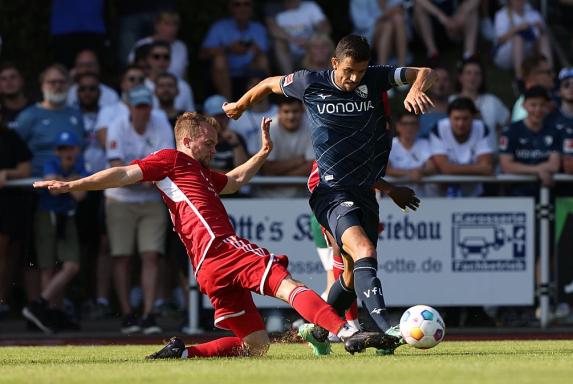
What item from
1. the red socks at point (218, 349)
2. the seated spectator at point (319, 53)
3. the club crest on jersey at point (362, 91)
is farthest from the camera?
the seated spectator at point (319, 53)

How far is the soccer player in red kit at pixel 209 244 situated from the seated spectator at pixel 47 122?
528cm

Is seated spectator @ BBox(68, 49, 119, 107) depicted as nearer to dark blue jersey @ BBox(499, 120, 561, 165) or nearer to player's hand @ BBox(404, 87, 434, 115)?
dark blue jersey @ BBox(499, 120, 561, 165)

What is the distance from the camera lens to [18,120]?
563 inches

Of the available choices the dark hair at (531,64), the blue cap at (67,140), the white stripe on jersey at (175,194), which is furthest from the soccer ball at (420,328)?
the dark hair at (531,64)

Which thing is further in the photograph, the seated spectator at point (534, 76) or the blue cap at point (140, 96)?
the seated spectator at point (534, 76)

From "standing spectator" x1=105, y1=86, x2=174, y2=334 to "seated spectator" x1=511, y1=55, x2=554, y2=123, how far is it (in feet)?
13.9

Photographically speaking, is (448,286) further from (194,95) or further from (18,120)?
(194,95)

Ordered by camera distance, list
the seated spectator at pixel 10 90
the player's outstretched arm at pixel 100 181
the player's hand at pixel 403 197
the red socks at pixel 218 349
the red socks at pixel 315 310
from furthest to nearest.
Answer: the seated spectator at pixel 10 90, the player's hand at pixel 403 197, the red socks at pixel 218 349, the player's outstretched arm at pixel 100 181, the red socks at pixel 315 310

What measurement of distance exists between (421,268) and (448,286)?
35 cm

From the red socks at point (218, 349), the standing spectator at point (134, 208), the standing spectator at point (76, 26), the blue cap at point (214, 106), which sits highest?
the standing spectator at point (76, 26)

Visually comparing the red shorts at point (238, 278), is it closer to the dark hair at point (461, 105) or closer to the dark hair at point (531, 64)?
the dark hair at point (461, 105)

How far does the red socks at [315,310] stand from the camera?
27.3 ft

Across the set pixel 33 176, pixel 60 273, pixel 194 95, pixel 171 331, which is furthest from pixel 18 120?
pixel 194 95

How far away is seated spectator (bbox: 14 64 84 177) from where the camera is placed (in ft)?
46.6
